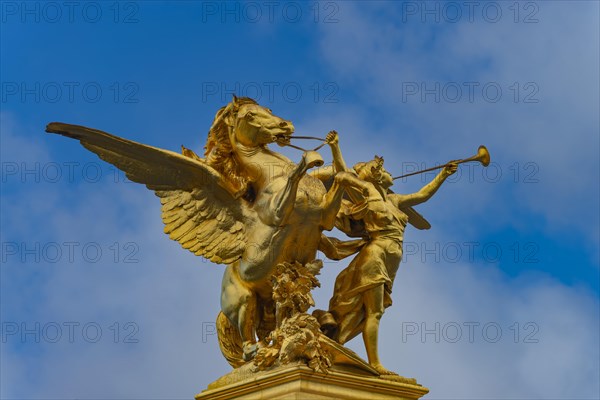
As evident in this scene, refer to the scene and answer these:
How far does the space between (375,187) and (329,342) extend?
5.95 ft

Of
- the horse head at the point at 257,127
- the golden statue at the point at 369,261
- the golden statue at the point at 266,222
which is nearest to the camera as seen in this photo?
the golden statue at the point at 266,222

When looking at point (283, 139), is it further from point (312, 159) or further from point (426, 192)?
point (426, 192)

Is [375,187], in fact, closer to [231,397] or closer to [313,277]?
[313,277]

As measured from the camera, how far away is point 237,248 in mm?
14594

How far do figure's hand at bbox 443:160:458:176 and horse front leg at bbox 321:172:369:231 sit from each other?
125 centimetres

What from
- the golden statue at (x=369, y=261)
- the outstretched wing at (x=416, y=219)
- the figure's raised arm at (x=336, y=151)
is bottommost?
the golden statue at (x=369, y=261)

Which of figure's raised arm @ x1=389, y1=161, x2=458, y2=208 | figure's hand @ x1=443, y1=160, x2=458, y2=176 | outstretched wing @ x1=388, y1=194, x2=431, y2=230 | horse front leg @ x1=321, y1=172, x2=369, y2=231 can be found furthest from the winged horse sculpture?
outstretched wing @ x1=388, y1=194, x2=431, y2=230

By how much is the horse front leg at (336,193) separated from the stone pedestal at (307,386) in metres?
1.50

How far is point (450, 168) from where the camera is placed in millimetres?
15375

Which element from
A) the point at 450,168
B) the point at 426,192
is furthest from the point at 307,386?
the point at 450,168

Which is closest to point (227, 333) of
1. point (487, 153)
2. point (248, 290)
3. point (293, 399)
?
point (248, 290)

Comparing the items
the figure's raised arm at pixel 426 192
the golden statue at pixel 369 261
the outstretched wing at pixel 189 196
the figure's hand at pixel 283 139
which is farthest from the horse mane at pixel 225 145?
the figure's raised arm at pixel 426 192

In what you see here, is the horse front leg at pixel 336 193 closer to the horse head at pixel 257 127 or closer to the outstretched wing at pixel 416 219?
the horse head at pixel 257 127

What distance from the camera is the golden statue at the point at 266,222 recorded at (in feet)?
47.1
